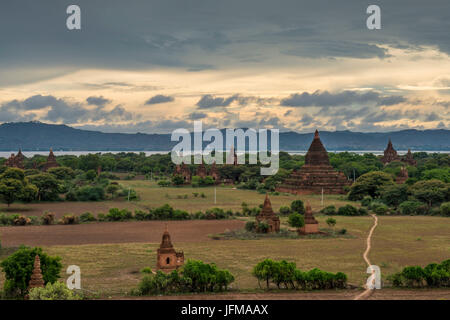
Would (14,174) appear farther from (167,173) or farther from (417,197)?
(167,173)

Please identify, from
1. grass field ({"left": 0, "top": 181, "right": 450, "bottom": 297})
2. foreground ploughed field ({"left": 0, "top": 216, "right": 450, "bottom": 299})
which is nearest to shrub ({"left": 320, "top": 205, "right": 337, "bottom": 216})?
foreground ploughed field ({"left": 0, "top": 216, "right": 450, "bottom": 299})

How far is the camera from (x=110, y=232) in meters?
43.5

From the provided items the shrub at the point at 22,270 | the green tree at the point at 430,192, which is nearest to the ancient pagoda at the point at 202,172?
the green tree at the point at 430,192

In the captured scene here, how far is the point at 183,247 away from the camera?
36.3 meters

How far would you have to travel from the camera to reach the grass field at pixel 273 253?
1065 inches

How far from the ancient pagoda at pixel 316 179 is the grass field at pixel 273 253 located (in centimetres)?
→ 2938

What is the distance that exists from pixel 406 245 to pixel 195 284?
65.7 feet

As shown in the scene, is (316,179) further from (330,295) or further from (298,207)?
(330,295)

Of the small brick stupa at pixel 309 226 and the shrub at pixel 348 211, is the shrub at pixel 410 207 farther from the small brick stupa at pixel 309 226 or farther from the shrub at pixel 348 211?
the small brick stupa at pixel 309 226

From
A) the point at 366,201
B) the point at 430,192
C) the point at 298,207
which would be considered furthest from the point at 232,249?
the point at 430,192

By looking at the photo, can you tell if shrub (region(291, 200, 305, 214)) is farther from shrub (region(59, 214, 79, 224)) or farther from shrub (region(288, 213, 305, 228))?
shrub (region(59, 214, 79, 224))

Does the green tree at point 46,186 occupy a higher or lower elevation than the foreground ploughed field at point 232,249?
higher

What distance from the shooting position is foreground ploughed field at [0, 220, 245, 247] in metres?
39.0
